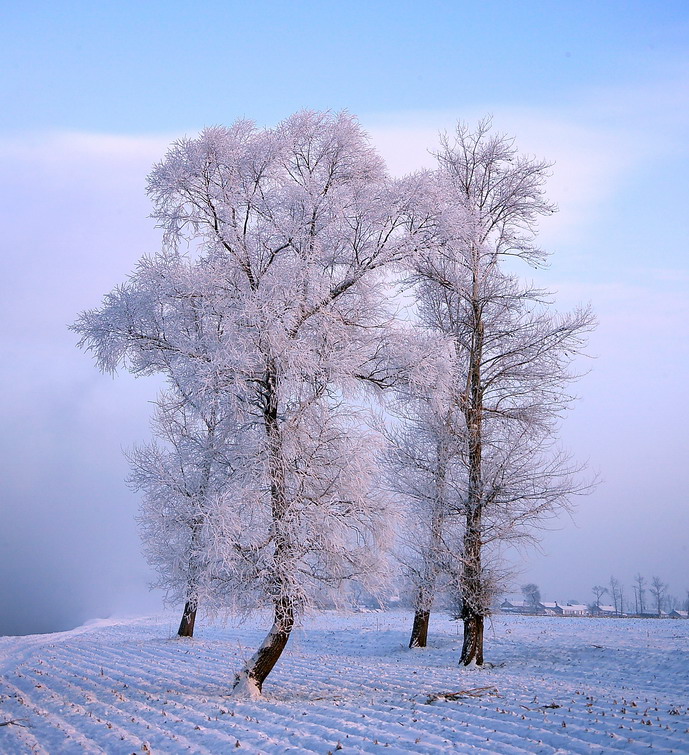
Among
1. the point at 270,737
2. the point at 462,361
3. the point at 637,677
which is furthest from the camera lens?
the point at 462,361

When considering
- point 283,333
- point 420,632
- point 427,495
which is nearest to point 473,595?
point 427,495

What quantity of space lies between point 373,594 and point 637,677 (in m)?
6.03

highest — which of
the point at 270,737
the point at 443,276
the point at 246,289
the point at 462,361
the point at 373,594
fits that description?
the point at 443,276

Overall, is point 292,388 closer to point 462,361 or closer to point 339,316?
point 339,316

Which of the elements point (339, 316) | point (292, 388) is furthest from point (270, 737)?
point (339, 316)

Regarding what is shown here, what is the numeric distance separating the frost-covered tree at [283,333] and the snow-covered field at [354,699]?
64.3 inches

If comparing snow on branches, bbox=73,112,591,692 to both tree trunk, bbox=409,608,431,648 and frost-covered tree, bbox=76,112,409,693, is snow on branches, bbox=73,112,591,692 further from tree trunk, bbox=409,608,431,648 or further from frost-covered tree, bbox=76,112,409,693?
tree trunk, bbox=409,608,431,648

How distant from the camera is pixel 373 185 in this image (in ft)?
36.2

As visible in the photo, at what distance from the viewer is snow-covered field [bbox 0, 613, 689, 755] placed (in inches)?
277

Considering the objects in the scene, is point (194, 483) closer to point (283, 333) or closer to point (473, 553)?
point (283, 333)

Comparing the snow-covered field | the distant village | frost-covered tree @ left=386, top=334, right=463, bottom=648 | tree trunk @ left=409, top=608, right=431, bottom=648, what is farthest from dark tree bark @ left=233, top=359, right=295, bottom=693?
the distant village

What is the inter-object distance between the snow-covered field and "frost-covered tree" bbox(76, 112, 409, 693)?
64.3 inches

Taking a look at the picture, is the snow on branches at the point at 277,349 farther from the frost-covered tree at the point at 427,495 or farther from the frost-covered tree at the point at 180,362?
the frost-covered tree at the point at 427,495

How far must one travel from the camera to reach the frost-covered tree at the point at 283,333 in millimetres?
9289
